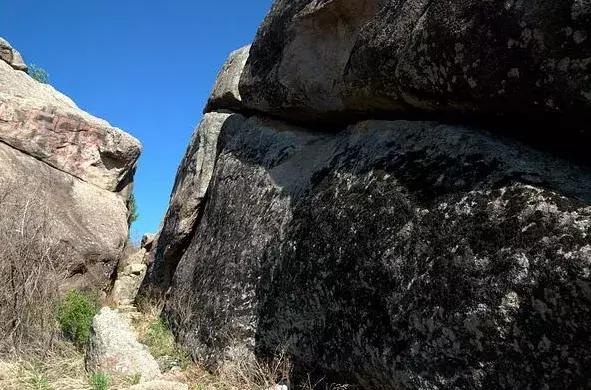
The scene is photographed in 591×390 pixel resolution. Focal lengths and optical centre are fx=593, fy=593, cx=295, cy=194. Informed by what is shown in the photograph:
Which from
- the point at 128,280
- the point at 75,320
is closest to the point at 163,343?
the point at 75,320

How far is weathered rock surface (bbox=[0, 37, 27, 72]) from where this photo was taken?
1449 centimetres

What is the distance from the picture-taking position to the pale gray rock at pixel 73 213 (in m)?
9.48

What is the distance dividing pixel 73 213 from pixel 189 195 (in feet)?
8.56

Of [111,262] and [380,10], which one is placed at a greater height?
[380,10]

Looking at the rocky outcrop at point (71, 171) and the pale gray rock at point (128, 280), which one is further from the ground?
the rocky outcrop at point (71, 171)

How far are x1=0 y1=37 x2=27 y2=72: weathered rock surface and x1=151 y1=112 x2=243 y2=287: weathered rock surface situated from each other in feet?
23.1

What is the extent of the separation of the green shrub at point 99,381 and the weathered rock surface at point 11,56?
1120 cm

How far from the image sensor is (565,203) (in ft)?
11.8

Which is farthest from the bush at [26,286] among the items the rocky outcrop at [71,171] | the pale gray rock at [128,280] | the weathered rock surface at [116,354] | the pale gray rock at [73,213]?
the pale gray rock at [128,280]

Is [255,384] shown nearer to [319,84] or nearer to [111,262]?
[319,84]

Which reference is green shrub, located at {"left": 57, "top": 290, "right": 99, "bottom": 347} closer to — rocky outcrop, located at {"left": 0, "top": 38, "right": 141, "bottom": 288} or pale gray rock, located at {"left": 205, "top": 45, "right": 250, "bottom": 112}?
rocky outcrop, located at {"left": 0, "top": 38, "right": 141, "bottom": 288}

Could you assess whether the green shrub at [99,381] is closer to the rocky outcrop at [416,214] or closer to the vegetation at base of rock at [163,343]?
the vegetation at base of rock at [163,343]

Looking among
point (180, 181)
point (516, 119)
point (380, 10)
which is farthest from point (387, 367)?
point (180, 181)

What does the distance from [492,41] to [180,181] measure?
22.7 feet
